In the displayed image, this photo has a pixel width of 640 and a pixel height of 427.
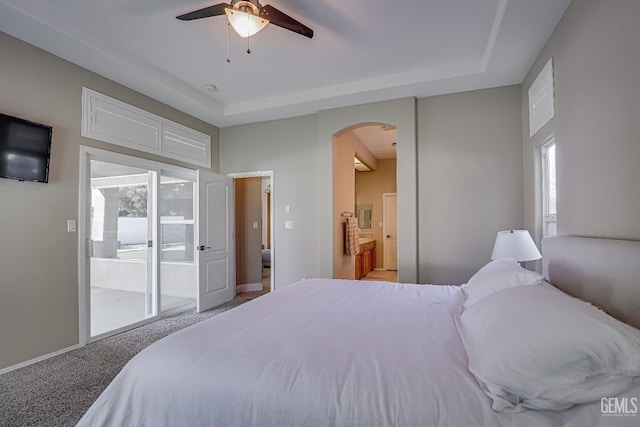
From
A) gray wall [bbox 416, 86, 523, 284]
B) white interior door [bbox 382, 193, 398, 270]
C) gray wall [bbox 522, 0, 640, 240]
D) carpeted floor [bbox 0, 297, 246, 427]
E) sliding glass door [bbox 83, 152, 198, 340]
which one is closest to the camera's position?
gray wall [bbox 522, 0, 640, 240]

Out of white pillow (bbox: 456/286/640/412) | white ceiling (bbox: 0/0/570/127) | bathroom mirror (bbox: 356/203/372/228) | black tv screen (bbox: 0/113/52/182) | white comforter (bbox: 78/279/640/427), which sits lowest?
white comforter (bbox: 78/279/640/427)

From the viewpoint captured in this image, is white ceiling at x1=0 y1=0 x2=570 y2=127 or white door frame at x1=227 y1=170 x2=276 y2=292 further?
white door frame at x1=227 y1=170 x2=276 y2=292

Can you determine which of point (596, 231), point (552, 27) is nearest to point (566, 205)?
point (596, 231)

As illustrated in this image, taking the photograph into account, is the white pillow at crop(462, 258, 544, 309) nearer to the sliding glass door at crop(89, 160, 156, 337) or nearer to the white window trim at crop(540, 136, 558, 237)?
the white window trim at crop(540, 136, 558, 237)

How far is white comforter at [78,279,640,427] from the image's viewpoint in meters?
0.96

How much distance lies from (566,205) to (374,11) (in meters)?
2.10

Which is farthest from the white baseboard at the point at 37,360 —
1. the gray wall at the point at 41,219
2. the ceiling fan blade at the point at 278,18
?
the ceiling fan blade at the point at 278,18

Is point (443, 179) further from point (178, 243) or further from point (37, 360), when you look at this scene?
point (37, 360)

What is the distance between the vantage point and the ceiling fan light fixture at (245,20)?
2080mm

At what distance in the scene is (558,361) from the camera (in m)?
0.95

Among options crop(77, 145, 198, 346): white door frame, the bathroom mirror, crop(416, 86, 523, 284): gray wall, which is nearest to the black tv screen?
crop(77, 145, 198, 346): white door frame

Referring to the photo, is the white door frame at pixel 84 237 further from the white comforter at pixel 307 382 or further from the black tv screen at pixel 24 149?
the white comforter at pixel 307 382

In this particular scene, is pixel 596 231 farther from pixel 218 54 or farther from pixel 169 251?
pixel 169 251

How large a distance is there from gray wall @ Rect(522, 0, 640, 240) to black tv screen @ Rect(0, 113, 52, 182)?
13.6 feet
